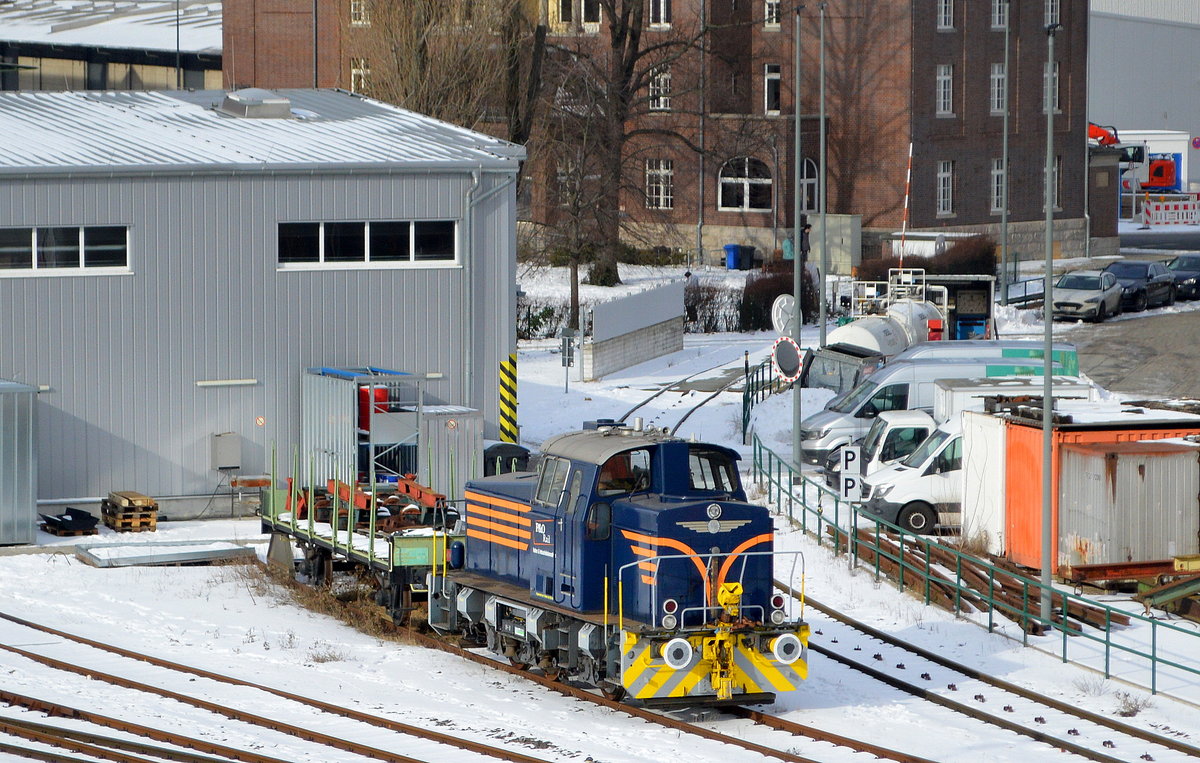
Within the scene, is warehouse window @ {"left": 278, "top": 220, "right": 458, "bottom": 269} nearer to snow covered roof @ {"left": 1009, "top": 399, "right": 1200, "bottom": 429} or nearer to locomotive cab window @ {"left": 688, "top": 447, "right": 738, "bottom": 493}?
snow covered roof @ {"left": 1009, "top": 399, "right": 1200, "bottom": 429}

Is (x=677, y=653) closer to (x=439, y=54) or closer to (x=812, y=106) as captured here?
(x=439, y=54)

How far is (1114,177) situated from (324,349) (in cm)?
5244

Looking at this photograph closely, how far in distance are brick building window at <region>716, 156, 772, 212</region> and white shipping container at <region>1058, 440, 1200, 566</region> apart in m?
43.0

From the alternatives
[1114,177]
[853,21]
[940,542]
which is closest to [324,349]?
[940,542]

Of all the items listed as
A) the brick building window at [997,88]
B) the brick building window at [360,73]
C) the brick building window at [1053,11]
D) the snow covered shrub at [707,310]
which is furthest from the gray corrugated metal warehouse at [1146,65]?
the brick building window at [360,73]

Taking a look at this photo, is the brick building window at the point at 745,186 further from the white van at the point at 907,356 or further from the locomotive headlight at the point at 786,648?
the locomotive headlight at the point at 786,648

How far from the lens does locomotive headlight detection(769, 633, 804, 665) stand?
15742 mm

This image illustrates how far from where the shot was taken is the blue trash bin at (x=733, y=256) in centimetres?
6306

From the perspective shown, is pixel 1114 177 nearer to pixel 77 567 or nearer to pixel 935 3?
pixel 935 3

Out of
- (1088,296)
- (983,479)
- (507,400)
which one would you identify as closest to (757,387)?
(507,400)

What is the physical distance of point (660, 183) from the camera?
65.5 meters

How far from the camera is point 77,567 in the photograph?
23.7m

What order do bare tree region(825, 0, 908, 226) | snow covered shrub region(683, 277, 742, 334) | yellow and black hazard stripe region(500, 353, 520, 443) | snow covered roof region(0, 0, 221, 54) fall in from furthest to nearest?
snow covered roof region(0, 0, 221, 54) → bare tree region(825, 0, 908, 226) → snow covered shrub region(683, 277, 742, 334) → yellow and black hazard stripe region(500, 353, 520, 443)

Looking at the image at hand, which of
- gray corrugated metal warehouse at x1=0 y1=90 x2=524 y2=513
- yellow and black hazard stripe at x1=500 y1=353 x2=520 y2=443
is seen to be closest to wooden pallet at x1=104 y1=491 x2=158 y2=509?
gray corrugated metal warehouse at x1=0 y1=90 x2=524 y2=513
